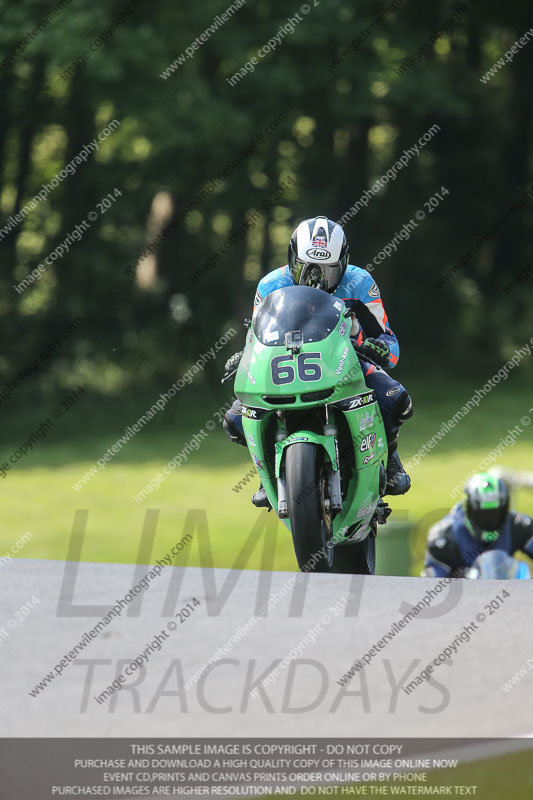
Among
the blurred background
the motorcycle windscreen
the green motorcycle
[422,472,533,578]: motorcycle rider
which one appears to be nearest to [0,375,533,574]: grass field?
the blurred background

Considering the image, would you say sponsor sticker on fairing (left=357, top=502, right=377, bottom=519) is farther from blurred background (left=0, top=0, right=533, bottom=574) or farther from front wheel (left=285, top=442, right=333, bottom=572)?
blurred background (left=0, top=0, right=533, bottom=574)

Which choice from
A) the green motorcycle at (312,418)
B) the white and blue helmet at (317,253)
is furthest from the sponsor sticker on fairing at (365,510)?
the white and blue helmet at (317,253)

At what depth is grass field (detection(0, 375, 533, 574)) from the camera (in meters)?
24.0

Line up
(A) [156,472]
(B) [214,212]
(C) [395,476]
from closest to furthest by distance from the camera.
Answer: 1. (C) [395,476]
2. (B) [214,212]
3. (A) [156,472]

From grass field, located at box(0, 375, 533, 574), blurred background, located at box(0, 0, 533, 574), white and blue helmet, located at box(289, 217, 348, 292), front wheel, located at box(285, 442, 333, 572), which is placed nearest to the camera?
front wheel, located at box(285, 442, 333, 572)

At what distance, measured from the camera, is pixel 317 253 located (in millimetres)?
5852

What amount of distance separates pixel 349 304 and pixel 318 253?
1.60 feet

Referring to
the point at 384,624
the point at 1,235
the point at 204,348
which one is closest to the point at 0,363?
the point at 1,235

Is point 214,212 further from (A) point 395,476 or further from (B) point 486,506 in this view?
(A) point 395,476

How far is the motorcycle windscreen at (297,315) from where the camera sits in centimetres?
588

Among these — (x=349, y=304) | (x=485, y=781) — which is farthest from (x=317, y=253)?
(x=485, y=781)

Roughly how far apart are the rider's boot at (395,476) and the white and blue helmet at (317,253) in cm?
102

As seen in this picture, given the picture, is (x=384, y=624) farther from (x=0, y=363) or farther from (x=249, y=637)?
(x=0, y=363)

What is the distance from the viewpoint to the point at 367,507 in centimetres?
600
